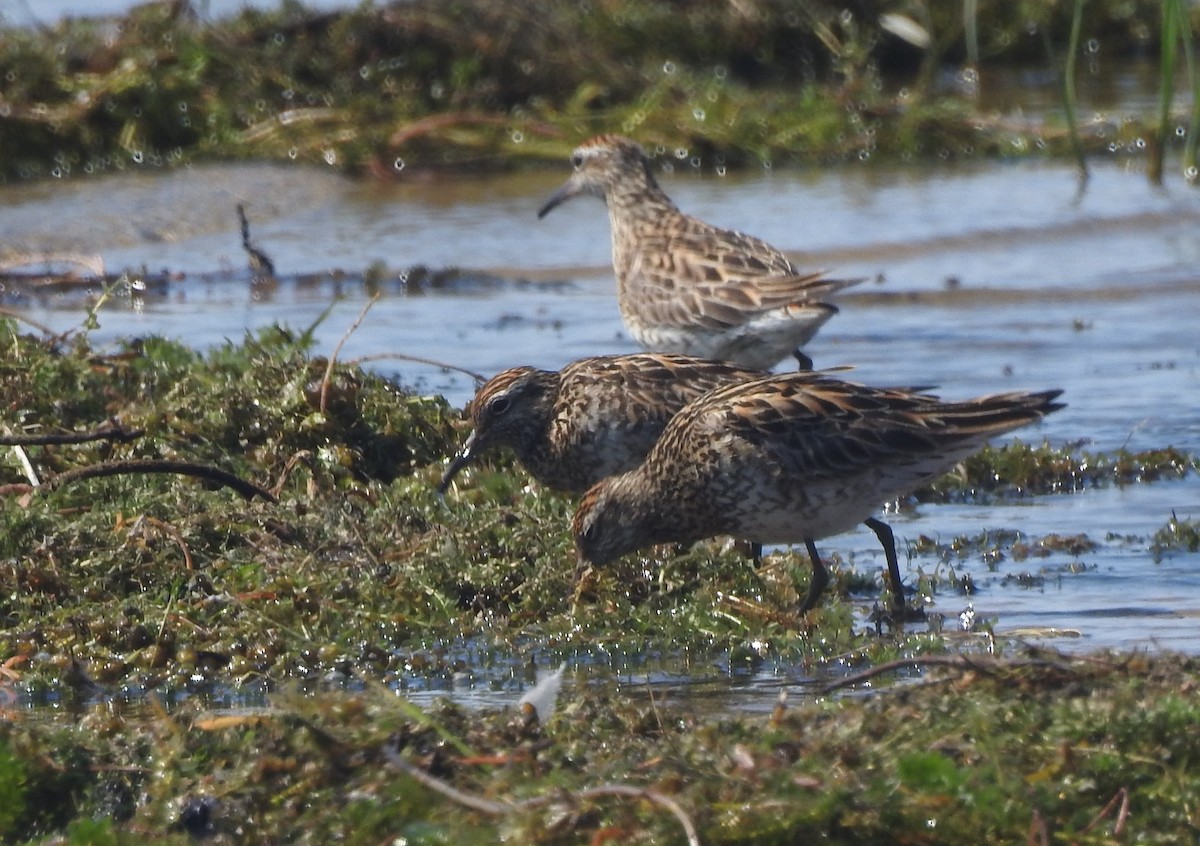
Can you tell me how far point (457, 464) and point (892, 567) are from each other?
66.4 inches

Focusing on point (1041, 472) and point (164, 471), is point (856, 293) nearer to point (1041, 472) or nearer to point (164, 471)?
point (1041, 472)

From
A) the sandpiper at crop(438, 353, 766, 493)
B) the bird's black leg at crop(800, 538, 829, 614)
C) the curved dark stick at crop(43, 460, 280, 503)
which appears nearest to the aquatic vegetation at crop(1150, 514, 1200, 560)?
the bird's black leg at crop(800, 538, 829, 614)

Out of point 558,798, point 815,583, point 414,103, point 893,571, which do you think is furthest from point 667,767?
point 414,103

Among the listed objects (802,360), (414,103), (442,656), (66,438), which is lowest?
(442,656)

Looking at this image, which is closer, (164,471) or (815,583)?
(815,583)

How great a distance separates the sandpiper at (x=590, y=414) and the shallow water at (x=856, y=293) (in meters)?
0.81

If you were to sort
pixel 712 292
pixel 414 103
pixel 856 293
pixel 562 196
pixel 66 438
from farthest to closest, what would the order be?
pixel 414 103 < pixel 856 293 < pixel 562 196 < pixel 712 292 < pixel 66 438

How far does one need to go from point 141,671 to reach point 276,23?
12.0 meters

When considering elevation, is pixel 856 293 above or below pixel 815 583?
above

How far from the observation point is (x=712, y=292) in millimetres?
9344

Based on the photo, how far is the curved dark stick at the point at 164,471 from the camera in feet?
21.2

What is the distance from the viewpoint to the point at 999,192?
15.1m

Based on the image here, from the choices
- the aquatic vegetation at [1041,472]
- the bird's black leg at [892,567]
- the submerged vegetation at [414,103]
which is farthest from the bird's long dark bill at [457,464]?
the submerged vegetation at [414,103]

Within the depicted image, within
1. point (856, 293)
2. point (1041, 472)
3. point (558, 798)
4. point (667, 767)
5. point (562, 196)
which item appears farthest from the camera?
point (856, 293)
